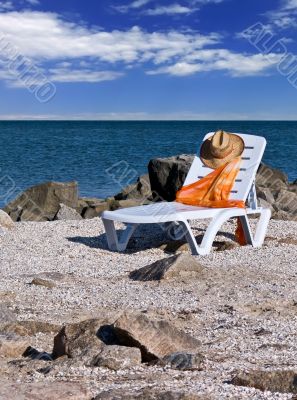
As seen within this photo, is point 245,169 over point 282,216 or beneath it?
over

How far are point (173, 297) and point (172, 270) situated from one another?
737 mm

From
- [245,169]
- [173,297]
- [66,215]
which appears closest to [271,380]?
[173,297]

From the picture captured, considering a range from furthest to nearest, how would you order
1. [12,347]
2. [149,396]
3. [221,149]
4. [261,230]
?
1. [221,149]
2. [261,230]
3. [12,347]
4. [149,396]

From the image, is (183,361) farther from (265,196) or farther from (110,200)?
(110,200)

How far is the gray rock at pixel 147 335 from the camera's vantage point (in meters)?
4.11

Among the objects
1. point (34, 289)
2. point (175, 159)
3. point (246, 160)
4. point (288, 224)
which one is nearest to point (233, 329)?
point (34, 289)

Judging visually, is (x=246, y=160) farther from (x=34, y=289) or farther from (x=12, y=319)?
(x=12, y=319)

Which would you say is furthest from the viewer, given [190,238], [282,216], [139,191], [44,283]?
[139,191]

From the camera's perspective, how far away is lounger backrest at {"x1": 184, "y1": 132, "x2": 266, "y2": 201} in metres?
9.20

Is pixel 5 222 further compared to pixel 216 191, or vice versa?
pixel 5 222

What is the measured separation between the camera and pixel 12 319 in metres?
5.25

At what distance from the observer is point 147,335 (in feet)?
13.6

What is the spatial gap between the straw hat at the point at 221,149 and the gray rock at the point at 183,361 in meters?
5.76

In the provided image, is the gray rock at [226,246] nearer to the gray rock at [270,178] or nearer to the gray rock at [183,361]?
the gray rock at [183,361]
